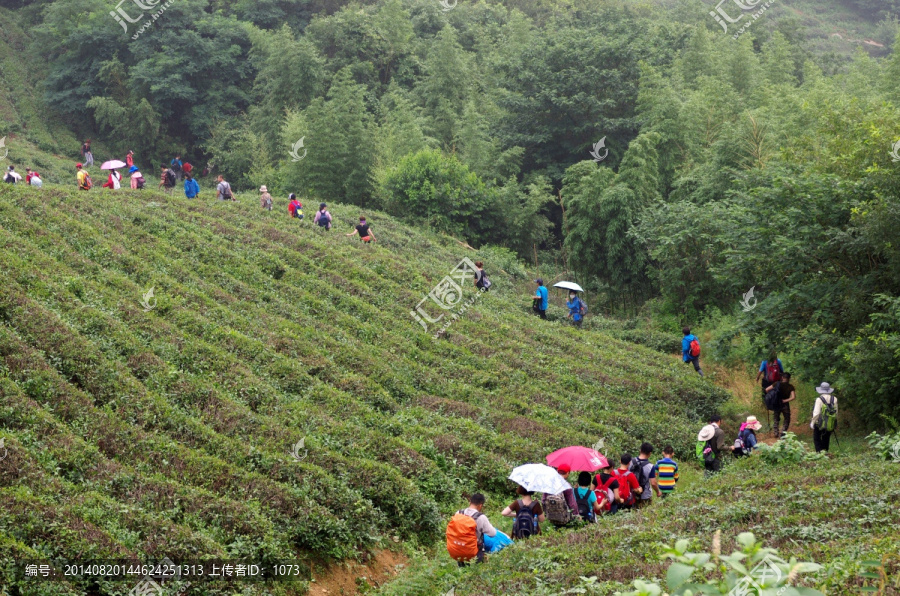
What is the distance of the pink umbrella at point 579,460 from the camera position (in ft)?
32.6

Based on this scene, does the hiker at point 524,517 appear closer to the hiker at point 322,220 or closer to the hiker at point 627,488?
the hiker at point 627,488

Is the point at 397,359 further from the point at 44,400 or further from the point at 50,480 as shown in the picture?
the point at 50,480

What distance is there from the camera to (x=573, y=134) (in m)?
34.7

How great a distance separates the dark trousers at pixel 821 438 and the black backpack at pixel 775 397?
6.01ft

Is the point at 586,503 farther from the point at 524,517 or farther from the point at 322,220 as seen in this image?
the point at 322,220

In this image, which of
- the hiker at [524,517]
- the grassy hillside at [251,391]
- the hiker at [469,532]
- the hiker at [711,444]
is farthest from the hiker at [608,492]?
the hiker at [711,444]

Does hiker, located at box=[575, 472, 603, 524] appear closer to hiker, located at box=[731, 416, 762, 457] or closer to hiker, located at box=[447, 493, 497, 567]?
hiker, located at box=[447, 493, 497, 567]

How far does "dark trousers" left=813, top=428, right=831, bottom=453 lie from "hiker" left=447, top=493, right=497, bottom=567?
6.89 m

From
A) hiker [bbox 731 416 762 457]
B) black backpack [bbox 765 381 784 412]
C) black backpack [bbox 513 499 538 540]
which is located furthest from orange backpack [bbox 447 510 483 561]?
black backpack [bbox 765 381 784 412]

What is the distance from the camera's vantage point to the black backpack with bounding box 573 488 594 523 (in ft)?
31.8

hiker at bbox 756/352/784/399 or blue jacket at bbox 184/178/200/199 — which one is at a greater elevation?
blue jacket at bbox 184/178/200/199

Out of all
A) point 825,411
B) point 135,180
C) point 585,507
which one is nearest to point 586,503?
point 585,507

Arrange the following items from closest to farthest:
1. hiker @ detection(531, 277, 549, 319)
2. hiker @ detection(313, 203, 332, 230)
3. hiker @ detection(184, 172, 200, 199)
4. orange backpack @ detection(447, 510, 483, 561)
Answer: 1. orange backpack @ detection(447, 510, 483, 561)
2. hiker @ detection(531, 277, 549, 319)
3. hiker @ detection(184, 172, 200, 199)
4. hiker @ detection(313, 203, 332, 230)

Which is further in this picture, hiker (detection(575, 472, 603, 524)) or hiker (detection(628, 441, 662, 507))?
hiker (detection(628, 441, 662, 507))
